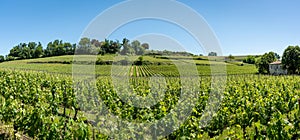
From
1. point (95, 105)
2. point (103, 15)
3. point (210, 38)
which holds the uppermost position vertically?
point (103, 15)

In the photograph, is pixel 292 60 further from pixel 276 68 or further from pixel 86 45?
pixel 86 45

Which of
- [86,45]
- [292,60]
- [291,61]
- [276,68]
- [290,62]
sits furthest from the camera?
[276,68]

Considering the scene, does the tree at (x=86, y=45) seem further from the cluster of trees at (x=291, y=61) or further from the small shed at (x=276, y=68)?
the small shed at (x=276, y=68)

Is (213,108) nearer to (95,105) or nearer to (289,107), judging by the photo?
(289,107)

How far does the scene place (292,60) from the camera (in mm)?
56906

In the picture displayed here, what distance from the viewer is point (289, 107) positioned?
11.7 meters

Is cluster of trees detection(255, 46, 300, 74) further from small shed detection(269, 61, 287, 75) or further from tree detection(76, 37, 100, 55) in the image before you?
tree detection(76, 37, 100, 55)

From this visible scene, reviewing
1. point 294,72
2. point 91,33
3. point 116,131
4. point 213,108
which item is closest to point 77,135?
point 116,131

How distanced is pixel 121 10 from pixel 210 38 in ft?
10.3

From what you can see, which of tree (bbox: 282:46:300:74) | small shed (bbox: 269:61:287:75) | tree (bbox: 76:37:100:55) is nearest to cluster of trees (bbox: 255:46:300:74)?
tree (bbox: 282:46:300:74)

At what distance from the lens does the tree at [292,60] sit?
56.3 m

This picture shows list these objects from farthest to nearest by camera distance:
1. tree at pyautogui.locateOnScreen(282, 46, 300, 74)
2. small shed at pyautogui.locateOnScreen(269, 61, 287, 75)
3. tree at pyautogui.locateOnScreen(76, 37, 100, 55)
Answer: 1. small shed at pyautogui.locateOnScreen(269, 61, 287, 75)
2. tree at pyautogui.locateOnScreen(282, 46, 300, 74)
3. tree at pyautogui.locateOnScreen(76, 37, 100, 55)

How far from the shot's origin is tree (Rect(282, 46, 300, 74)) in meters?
56.3

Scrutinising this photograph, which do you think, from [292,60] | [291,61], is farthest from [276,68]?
[292,60]
